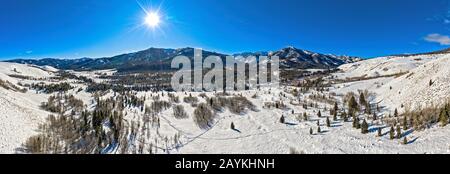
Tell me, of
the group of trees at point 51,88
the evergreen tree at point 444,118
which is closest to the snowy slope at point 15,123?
the evergreen tree at point 444,118

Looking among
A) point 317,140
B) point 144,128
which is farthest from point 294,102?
point 144,128

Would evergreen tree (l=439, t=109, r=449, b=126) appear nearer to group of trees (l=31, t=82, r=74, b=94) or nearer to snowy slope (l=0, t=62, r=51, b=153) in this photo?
snowy slope (l=0, t=62, r=51, b=153)

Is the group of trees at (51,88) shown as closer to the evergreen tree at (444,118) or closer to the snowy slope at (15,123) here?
the snowy slope at (15,123)

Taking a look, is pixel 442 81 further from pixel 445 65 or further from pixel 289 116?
pixel 289 116

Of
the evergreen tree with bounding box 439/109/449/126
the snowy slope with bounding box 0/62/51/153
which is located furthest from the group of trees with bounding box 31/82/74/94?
the evergreen tree with bounding box 439/109/449/126

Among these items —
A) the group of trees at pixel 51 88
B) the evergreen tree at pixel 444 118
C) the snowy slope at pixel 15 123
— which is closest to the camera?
the evergreen tree at pixel 444 118

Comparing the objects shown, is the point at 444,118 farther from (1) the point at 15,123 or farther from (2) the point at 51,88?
(2) the point at 51,88

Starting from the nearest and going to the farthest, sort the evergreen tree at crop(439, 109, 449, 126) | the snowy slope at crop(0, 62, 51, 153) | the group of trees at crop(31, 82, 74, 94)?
the evergreen tree at crop(439, 109, 449, 126) → the snowy slope at crop(0, 62, 51, 153) → the group of trees at crop(31, 82, 74, 94)

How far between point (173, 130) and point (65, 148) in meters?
7.71

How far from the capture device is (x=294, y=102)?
33688mm

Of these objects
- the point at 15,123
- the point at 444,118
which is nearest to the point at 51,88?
the point at 15,123

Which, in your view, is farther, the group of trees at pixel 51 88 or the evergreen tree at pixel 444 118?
the group of trees at pixel 51 88

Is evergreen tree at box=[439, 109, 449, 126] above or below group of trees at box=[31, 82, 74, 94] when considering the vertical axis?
below
